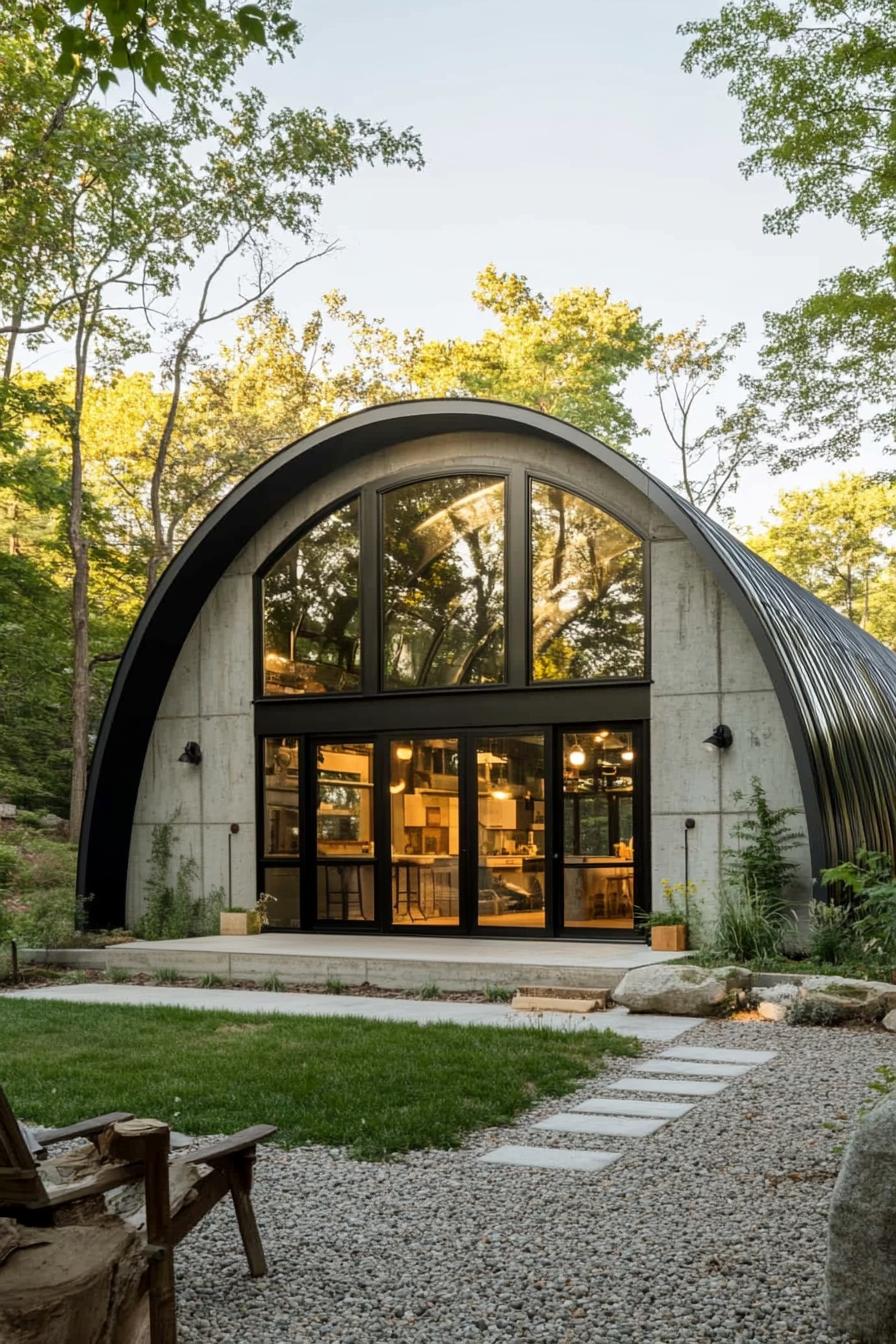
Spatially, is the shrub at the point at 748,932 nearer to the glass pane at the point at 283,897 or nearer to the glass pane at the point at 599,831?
the glass pane at the point at 599,831

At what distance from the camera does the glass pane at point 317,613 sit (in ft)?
43.9

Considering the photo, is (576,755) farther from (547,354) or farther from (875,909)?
(547,354)

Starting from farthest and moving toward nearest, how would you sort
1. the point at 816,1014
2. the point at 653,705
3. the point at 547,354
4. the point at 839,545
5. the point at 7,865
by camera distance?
the point at 839,545 < the point at 547,354 < the point at 7,865 < the point at 653,705 < the point at 816,1014

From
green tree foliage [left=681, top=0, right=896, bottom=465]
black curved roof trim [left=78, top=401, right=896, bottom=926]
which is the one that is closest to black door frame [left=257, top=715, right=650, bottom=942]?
black curved roof trim [left=78, top=401, right=896, bottom=926]

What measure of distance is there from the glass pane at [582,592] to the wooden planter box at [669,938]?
2438 millimetres

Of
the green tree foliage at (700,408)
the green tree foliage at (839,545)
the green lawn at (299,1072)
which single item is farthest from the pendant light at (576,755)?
the green tree foliage at (839,545)

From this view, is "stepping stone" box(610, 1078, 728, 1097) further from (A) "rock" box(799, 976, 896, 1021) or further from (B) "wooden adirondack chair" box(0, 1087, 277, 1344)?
(B) "wooden adirondack chair" box(0, 1087, 277, 1344)

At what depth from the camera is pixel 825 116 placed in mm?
15695

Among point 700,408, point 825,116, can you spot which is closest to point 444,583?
point 825,116

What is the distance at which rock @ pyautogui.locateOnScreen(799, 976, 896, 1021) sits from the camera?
834 cm

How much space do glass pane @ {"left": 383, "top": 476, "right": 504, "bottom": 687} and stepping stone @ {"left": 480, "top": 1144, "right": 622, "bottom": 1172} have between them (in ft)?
24.7

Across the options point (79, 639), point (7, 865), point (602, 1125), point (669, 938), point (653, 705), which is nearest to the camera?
point (602, 1125)

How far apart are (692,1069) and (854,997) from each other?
203 centimetres

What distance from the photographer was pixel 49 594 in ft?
68.2
